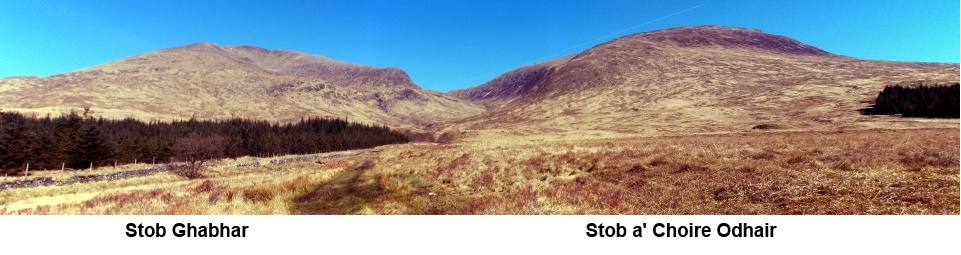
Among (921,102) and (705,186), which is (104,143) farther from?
(921,102)

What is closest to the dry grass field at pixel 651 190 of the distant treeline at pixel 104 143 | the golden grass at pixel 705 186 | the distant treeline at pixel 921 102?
A: the golden grass at pixel 705 186

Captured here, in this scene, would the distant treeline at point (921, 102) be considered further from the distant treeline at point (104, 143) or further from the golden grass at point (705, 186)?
the distant treeline at point (104, 143)

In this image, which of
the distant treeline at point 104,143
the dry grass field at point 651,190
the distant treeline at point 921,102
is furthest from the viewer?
the distant treeline at point 921,102

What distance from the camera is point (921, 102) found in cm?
8806

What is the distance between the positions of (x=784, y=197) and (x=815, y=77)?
216 metres

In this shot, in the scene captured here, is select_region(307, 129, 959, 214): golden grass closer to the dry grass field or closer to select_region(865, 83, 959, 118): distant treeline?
the dry grass field

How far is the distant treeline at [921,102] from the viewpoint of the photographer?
81.3m

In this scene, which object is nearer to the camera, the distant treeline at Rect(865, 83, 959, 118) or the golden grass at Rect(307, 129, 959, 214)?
the golden grass at Rect(307, 129, 959, 214)

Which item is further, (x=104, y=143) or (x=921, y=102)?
(x=921, y=102)

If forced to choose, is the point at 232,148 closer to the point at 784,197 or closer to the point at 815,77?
the point at 784,197

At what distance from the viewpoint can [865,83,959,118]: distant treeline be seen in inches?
3201

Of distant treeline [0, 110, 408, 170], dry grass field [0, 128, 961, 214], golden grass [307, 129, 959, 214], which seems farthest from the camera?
distant treeline [0, 110, 408, 170]

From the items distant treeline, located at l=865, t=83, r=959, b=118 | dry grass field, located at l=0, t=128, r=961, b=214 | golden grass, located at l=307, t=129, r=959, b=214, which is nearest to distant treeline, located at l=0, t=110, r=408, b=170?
dry grass field, located at l=0, t=128, r=961, b=214

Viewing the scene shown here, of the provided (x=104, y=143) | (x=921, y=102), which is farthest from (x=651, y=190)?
(x=921, y=102)
